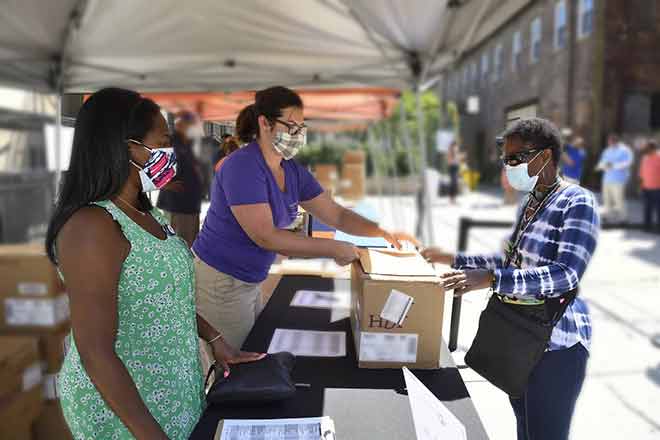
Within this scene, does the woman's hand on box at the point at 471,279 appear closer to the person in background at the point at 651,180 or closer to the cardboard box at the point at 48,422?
the cardboard box at the point at 48,422

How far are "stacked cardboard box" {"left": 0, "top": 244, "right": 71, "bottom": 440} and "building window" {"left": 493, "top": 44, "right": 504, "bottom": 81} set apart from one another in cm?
2147

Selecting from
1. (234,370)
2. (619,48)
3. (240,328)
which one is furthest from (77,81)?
(619,48)

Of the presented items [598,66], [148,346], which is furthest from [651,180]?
[148,346]

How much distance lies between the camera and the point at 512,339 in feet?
4.83

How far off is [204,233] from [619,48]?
611 inches

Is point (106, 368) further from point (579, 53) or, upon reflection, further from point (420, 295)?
point (579, 53)

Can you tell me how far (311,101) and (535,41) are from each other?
48.0ft

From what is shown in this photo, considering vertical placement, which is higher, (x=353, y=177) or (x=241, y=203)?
(x=353, y=177)

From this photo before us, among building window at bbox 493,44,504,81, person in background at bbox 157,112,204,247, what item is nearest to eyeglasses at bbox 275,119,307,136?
person in background at bbox 157,112,204,247

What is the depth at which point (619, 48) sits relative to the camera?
1388 centimetres

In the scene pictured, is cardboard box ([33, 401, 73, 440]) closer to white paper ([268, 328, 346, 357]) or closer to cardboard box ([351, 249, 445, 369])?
white paper ([268, 328, 346, 357])

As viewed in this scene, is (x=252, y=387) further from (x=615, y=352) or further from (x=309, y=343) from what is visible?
(x=615, y=352)

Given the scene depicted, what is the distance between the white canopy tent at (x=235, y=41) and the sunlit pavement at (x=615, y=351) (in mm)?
1938

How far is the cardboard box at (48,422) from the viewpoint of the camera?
235cm
